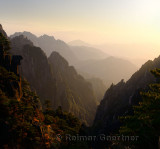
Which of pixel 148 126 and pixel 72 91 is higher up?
pixel 148 126

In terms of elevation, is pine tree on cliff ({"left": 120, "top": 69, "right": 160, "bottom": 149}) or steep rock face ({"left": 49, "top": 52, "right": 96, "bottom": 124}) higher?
pine tree on cliff ({"left": 120, "top": 69, "right": 160, "bottom": 149})

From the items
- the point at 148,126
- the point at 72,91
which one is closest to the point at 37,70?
the point at 72,91

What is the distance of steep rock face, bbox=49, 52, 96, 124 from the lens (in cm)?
12188

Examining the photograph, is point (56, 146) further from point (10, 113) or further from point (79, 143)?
point (10, 113)

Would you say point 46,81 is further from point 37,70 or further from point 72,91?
point 72,91

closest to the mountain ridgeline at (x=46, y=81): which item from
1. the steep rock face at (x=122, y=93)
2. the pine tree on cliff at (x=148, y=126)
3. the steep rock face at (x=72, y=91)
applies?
the steep rock face at (x=72, y=91)

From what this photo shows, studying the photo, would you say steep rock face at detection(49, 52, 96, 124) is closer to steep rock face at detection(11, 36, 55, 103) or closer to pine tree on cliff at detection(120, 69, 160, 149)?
steep rock face at detection(11, 36, 55, 103)

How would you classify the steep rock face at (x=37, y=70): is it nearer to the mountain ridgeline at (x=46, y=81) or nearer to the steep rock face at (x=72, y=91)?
the mountain ridgeline at (x=46, y=81)

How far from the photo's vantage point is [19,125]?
55.0 feet

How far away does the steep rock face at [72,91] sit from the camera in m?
122

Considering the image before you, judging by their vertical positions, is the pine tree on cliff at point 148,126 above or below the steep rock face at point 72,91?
above

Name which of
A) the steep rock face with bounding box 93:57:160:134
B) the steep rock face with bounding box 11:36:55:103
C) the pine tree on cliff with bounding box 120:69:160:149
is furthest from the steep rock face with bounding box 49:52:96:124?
the pine tree on cliff with bounding box 120:69:160:149

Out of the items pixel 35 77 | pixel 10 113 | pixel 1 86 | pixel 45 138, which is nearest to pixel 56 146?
pixel 45 138

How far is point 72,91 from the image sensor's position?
14138 centimetres
